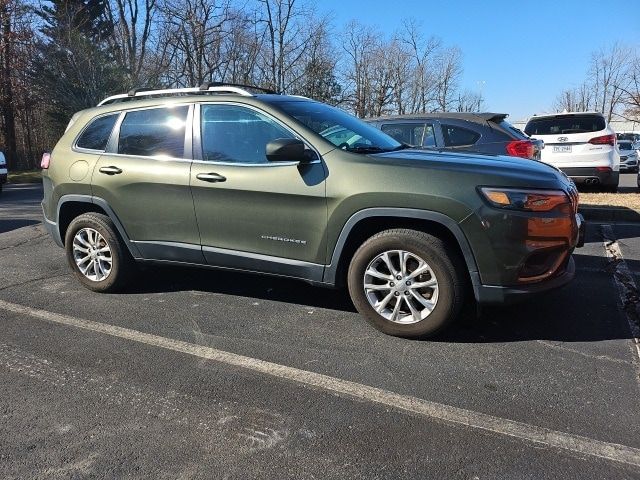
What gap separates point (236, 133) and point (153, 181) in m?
0.83

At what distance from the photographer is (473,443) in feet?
8.34

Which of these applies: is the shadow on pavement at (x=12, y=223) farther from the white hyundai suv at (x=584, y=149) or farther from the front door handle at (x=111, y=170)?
the white hyundai suv at (x=584, y=149)

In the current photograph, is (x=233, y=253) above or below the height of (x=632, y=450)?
above

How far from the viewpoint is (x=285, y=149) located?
3732 mm

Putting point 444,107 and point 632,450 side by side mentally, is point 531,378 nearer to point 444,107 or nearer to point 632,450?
point 632,450

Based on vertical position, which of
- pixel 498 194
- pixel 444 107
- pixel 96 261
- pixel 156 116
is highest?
pixel 444 107

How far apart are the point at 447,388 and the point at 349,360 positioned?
668 mm

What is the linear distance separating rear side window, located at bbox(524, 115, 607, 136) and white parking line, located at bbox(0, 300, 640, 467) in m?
9.44

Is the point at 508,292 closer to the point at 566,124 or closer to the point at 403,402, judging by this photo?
the point at 403,402

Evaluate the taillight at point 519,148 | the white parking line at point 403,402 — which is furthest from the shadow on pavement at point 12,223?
the taillight at point 519,148

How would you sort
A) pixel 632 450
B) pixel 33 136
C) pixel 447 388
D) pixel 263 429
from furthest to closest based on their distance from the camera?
pixel 33 136 < pixel 447 388 < pixel 263 429 < pixel 632 450

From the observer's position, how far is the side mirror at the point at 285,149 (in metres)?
3.73

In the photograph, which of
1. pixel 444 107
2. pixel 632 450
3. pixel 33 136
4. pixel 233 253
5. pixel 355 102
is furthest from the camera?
pixel 444 107

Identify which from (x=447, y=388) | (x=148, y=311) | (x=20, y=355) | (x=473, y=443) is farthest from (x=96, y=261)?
(x=473, y=443)
